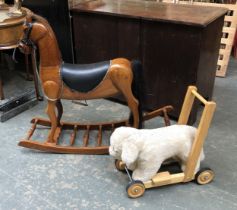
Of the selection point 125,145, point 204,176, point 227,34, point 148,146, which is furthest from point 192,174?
point 227,34

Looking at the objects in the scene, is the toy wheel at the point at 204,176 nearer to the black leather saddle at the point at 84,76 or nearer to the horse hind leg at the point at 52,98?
the black leather saddle at the point at 84,76

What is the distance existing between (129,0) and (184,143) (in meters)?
1.47

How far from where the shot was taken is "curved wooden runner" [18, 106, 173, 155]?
77.7 inches

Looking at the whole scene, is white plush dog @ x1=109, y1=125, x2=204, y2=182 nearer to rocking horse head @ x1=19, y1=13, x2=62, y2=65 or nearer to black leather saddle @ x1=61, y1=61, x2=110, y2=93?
black leather saddle @ x1=61, y1=61, x2=110, y2=93

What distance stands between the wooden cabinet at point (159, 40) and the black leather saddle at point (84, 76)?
484 mm

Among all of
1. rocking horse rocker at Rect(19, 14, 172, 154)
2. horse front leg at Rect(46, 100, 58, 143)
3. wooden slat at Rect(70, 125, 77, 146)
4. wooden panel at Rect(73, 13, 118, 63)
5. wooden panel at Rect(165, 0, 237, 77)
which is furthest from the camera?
wooden panel at Rect(165, 0, 237, 77)

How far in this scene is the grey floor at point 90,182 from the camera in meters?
1.63

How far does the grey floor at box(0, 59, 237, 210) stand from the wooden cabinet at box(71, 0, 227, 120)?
35cm

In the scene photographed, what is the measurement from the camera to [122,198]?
1661 mm

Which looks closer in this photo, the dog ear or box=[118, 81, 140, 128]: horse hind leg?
the dog ear

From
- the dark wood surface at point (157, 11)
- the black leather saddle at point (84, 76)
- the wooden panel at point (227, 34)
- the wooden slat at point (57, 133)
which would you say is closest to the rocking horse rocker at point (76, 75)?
the black leather saddle at point (84, 76)

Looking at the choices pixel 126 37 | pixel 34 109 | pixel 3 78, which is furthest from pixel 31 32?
pixel 3 78

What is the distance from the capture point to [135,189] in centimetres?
163

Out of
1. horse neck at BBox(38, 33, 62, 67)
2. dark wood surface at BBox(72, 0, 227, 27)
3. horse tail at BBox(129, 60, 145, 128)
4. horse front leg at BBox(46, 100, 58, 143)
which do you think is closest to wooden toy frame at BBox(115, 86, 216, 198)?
horse tail at BBox(129, 60, 145, 128)
